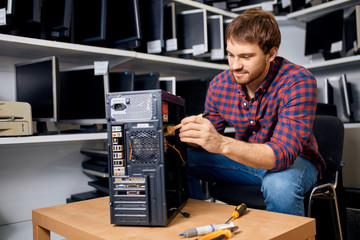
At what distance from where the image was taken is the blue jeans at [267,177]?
41.3 inches

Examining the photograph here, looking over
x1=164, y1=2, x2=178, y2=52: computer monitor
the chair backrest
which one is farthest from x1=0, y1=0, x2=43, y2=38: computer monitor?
the chair backrest

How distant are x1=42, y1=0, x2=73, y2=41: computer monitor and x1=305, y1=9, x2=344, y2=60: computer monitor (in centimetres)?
171

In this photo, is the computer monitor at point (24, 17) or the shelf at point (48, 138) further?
the computer monitor at point (24, 17)

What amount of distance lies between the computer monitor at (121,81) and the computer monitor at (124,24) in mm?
159

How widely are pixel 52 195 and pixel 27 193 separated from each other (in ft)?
0.46

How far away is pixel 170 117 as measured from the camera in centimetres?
102

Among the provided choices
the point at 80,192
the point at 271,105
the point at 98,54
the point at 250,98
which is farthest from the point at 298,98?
the point at 80,192

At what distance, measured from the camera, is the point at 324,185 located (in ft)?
3.82

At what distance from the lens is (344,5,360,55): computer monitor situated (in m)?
2.04

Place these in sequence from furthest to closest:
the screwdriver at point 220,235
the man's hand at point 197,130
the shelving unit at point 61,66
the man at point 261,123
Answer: the shelving unit at point 61,66, the man at point 261,123, the man's hand at point 197,130, the screwdriver at point 220,235

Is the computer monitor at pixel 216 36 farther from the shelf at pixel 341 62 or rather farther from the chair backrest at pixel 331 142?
the chair backrest at pixel 331 142

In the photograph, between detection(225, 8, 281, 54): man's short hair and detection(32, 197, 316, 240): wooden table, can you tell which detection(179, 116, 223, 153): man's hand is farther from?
detection(225, 8, 281, 54): man's short hair

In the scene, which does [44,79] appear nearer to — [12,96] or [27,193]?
[12,96]

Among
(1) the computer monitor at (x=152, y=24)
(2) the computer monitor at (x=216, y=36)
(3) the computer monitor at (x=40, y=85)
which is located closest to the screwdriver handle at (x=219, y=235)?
(3) the computer monitor at (x=40, y=85)
